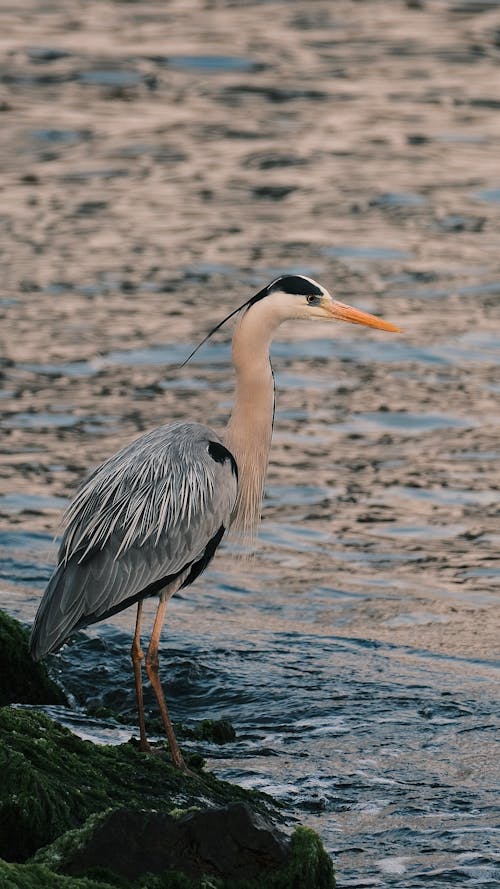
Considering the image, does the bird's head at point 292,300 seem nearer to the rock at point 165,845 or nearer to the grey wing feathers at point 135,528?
the grey wing feathers at point 135,528

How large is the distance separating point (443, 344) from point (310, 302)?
19.9 ft

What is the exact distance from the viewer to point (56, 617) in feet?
21.9

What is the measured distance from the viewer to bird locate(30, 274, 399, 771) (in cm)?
677

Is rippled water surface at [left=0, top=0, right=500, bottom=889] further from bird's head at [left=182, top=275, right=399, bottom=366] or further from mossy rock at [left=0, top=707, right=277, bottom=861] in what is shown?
bird's head at [left=182, top=275, right=399, bottom=366]

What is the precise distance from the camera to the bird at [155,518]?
266 inches

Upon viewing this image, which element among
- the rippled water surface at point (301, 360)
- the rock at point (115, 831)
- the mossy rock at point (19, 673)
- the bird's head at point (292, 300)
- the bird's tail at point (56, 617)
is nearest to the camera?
the rock at point (115, 831)

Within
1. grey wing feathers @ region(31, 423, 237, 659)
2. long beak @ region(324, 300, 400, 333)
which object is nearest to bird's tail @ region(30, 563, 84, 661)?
grey wing feathers @ region(31, 423, 237, 659)

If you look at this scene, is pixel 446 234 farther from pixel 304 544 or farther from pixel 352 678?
pixel 352 678

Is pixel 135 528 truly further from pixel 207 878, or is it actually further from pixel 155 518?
pixel 207 878

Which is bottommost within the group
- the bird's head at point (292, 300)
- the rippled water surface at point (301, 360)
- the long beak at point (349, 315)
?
the rippled water surface at point (301, 360)

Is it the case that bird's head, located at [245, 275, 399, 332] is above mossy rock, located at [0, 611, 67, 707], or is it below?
above

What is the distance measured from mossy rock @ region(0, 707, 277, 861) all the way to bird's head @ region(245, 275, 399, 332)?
2130mm

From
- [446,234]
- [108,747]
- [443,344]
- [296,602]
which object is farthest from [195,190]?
[108,747]

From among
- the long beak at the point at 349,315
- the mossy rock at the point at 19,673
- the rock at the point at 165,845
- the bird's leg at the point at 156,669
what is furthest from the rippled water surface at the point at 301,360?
the long beak at the point at 349,315
